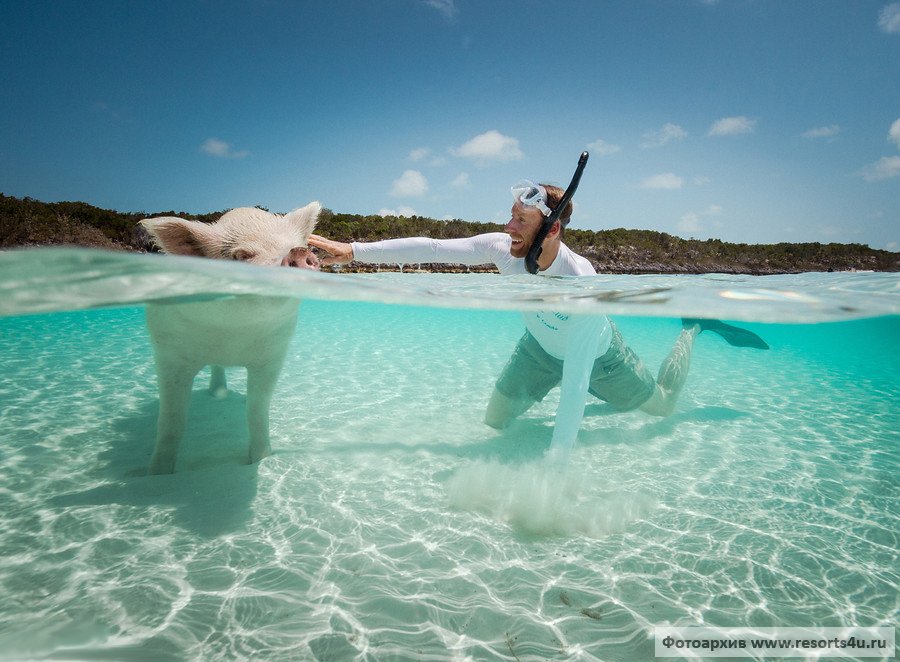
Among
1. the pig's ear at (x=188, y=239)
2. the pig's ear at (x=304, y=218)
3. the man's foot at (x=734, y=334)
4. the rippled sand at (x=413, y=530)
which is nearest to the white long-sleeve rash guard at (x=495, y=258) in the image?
the pig's ear at (x=304, y=218)

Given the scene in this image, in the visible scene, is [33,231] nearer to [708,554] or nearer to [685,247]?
[708,554]

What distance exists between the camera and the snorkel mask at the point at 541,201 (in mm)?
3715

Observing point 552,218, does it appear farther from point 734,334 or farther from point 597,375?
point 734,334

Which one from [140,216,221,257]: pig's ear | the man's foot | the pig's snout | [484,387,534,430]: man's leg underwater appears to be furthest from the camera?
the man's foot

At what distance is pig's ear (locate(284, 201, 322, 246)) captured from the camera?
3.05 m

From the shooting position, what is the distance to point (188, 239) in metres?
2.76

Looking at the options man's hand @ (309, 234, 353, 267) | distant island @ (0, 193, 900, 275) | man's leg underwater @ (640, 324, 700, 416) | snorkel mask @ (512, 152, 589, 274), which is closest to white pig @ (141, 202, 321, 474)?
man's hand @ (309, 234, 353, 267)

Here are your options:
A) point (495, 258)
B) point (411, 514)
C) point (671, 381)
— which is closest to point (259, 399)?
point (411, 514)

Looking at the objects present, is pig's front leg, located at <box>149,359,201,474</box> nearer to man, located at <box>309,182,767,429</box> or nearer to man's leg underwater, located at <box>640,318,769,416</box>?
man, located at <box>309,182,767,429</box>

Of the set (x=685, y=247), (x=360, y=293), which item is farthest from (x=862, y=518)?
(x=685, y=247)

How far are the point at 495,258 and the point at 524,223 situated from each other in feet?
2.34

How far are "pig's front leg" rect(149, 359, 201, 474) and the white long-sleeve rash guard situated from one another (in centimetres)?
166

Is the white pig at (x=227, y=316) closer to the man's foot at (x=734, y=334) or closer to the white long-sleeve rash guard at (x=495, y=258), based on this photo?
the white long-sleeve rash guard at (x=495, y=258)

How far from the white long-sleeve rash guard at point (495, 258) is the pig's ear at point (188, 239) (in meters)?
1.25
